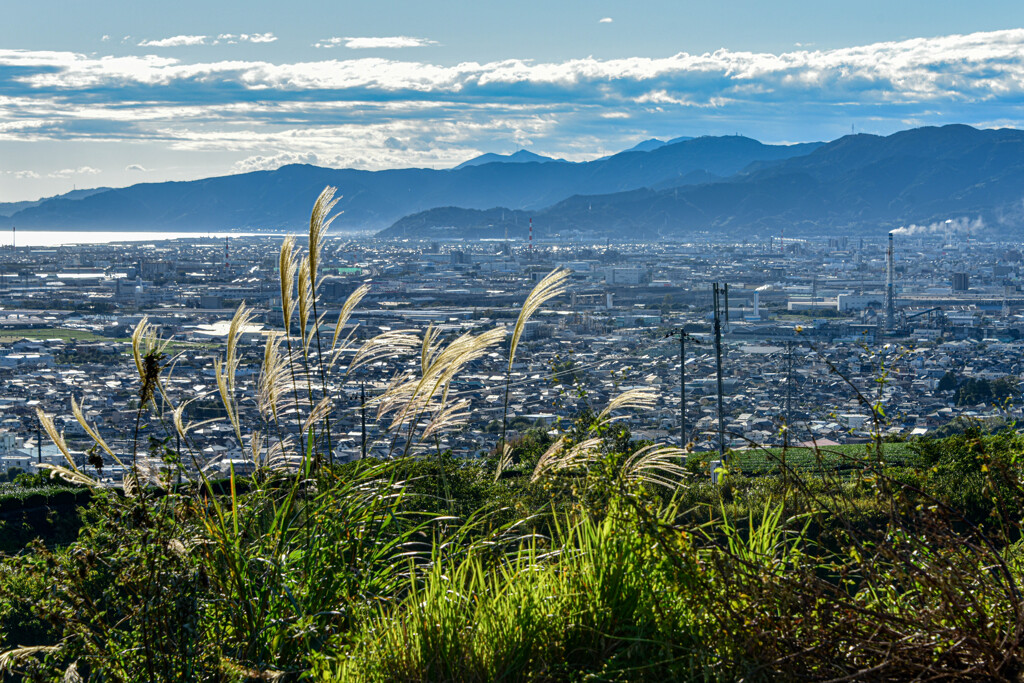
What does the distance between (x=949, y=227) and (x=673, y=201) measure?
90.5 feet

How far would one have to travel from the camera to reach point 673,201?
98.2 metres

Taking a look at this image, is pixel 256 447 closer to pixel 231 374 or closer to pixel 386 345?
pixel 231 374

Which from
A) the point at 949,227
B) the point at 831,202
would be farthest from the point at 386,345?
the point at 831,202

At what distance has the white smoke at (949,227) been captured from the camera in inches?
3211

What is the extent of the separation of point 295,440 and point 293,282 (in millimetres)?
962

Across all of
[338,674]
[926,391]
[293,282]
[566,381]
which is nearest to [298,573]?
[338,674]

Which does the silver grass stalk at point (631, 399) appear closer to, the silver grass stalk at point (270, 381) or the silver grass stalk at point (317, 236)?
the silver grass stalk at point (317, 236)

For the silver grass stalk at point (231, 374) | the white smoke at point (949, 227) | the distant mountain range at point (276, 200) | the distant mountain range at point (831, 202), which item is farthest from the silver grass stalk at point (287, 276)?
the white smoke at point (949, 227)

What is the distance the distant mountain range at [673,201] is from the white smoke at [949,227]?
1.39 m

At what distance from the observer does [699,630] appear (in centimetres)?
217

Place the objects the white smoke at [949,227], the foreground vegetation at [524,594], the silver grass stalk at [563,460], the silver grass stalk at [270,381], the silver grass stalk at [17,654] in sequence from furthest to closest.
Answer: the white smoke at [949,227]
the silver grass stalk at [270,381]
the silver grass stalk at [563,460]
the silver grass stalk at [17,654]
the foreground vegetation at [524,594]

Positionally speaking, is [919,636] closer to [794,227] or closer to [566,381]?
[566,381]

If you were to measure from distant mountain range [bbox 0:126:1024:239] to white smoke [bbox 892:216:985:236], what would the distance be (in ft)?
4.57

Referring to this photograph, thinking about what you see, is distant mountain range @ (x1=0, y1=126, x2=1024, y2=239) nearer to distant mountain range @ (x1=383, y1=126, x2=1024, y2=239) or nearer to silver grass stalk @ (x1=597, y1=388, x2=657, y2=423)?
distant mountain range @ (x1=383, y1=126, x2=1024, y2=239)
